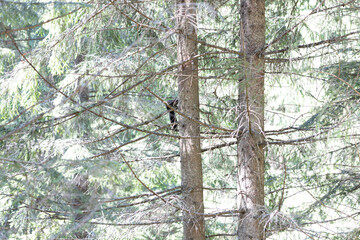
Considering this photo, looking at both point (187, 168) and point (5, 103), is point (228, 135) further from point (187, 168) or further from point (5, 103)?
point (5, 103)

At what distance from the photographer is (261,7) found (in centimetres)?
374

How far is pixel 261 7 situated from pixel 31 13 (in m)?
2.37

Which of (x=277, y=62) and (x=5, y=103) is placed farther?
(x=5, y=103)

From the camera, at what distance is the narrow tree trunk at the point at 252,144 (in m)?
3.61

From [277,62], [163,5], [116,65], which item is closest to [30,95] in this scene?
[116,65]

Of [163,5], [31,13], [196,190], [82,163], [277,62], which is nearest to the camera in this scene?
[31,13]

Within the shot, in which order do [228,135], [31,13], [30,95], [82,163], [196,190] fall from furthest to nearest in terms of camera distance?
[30,95] < [196,190] < [228,135] < [82,163] < [31,13]

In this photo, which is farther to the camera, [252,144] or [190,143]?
[190,143]

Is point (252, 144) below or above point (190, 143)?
below

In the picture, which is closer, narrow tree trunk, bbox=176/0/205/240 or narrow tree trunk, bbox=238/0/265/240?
narrow tree trunk, bbox=238/0/265/240

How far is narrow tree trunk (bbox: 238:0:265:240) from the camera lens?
11.8 ft

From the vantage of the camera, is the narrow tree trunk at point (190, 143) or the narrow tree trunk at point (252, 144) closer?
the narrow tree trunk at point (252, 144)

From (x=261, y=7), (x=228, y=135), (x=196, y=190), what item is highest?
(x=261, y=7)

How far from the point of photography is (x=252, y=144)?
3.65 meters
